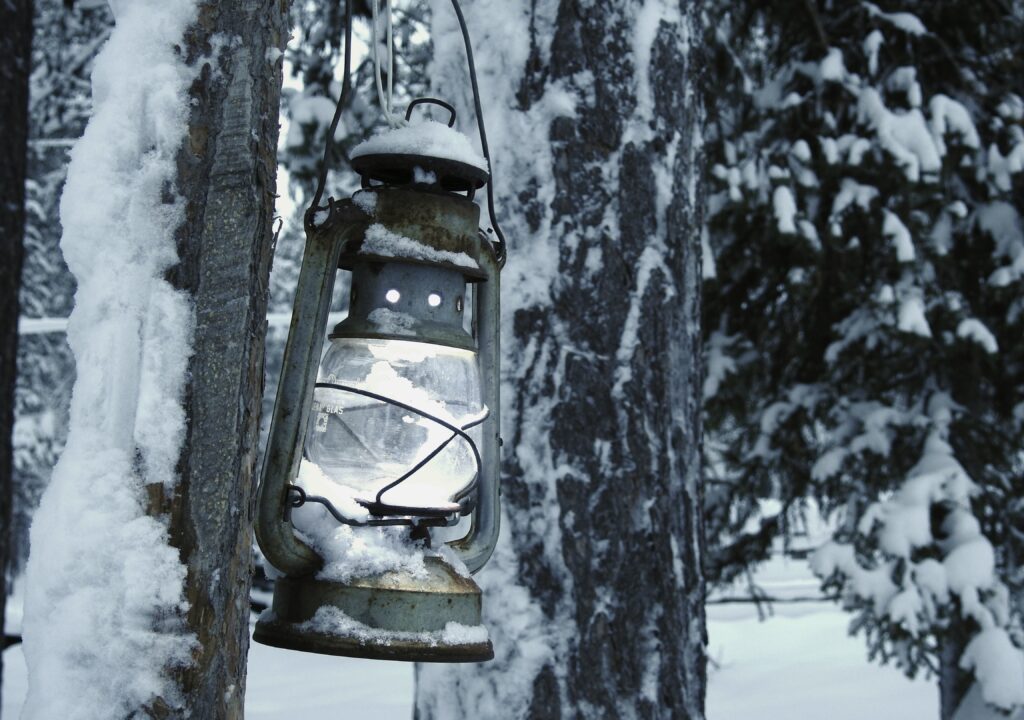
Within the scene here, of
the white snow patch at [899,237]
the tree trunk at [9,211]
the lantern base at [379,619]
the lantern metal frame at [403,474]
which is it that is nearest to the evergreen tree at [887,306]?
the white snow patch at [899,237]

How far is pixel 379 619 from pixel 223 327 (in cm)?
39

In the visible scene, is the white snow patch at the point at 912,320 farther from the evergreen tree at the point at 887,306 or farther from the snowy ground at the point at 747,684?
the snowy ground at the point at 747,684

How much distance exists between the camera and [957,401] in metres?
5.86

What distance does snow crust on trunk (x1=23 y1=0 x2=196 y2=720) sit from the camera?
44.6 inches

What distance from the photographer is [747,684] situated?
9.81 meters

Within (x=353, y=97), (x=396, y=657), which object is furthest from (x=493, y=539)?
(x=353, y=97)

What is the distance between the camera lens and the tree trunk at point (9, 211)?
476 cm

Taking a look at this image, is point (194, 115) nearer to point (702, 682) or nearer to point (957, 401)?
point (702, 682)

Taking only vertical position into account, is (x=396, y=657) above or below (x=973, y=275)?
below

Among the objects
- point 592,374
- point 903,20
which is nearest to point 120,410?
point 592,374

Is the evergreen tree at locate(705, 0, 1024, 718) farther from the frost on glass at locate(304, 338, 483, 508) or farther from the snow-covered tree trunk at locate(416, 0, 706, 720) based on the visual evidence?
the frost on glass at locate(304, 338, 483, 508)

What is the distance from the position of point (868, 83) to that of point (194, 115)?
5.10 meters

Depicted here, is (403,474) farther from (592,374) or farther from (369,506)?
(592,374)

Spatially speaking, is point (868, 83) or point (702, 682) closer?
point (702, 682)
